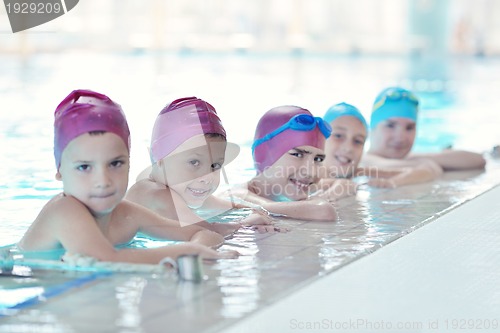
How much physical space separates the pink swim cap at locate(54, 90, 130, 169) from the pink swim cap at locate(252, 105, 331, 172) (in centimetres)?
155

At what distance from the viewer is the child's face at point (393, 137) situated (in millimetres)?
6863

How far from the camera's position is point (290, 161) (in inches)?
202

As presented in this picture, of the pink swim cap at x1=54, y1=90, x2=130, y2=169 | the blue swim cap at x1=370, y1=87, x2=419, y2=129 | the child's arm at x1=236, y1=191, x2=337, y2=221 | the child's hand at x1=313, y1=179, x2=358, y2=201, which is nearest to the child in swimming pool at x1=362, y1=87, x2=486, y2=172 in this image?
the blue swim cap at x1=370, y1=87, x2=419, y2=129

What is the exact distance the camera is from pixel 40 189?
19.1ft

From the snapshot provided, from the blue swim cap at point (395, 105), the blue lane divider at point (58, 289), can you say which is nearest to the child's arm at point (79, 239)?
the blue lane divider at point (58, 289)

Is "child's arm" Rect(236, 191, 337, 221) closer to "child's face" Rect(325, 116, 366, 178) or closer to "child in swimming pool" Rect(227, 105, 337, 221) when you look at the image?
"child in swimming pool" Rect(227, 105, 337, 221)

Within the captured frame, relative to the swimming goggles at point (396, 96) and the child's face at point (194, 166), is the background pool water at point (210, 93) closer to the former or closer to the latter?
the child's face at point (194, 166)

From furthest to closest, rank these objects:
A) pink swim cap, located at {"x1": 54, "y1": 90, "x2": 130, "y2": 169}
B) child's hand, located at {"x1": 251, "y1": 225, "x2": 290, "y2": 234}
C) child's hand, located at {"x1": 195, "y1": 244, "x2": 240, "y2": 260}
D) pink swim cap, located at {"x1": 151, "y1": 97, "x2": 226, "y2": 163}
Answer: child's hand, located at {"x1": 251, "y1": 225, "x2": 290, "y2": 234} < pink swim cap, located at {"x1": 151, "y1": 97, "x2": 226, "y2": 163} < child's hand, located at {"x1": 195, "y1": 244, "x2": 240, "y2": 260} < pink swim cap, located at {"x1": 54, "y1": 90, "x2": 130, "y2": 169}

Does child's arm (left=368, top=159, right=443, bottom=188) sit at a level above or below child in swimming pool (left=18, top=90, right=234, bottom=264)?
below

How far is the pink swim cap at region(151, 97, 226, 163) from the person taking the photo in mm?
4316

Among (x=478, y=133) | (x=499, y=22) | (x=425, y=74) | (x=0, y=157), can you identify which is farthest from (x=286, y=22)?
(x=0, y=157)

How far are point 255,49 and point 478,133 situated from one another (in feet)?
60.8

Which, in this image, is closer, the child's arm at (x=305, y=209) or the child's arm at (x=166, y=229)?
the child's arm at (x=166, y=229)

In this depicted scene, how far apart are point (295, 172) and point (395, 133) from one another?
6.40ft
